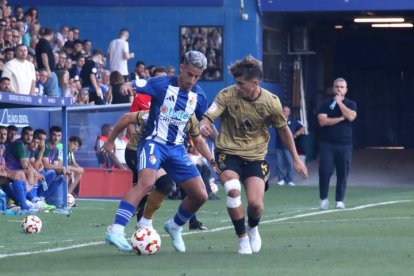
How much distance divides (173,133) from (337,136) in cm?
879

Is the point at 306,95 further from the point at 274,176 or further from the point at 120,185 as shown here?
the point at 120,185

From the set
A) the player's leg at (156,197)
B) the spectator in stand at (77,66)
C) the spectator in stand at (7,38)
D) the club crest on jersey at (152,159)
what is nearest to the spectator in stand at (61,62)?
the spectator in stand at (77,66)

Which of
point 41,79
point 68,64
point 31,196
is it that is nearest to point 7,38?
point 41,79

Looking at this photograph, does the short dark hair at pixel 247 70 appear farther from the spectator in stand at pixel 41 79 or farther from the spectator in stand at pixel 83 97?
the spectator in stand at pixel 83 97

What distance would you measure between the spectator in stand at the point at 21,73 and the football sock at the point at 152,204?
Result: 980 cm

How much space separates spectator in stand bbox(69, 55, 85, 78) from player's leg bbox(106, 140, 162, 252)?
1515 centimetres

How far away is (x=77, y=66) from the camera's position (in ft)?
90.1

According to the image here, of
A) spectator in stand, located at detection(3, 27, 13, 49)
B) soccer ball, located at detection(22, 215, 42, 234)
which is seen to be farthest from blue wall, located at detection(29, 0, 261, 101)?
soccer ball, located at detection(22, 215, 42, 234)

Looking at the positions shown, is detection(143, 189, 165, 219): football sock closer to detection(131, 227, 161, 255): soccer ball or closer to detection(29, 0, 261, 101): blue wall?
detection(131, 227, 161, 255): soccer ball

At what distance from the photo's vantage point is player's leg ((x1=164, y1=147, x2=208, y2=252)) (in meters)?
12.3

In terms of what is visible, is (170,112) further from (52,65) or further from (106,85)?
(106,85)

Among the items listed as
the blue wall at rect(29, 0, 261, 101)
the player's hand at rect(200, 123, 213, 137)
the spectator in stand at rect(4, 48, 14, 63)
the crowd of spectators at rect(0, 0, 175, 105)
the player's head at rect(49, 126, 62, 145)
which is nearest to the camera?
the player's hand at rect(200, 123, 213, 137)

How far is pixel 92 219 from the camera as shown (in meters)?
18.4

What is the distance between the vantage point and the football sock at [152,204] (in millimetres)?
12750
